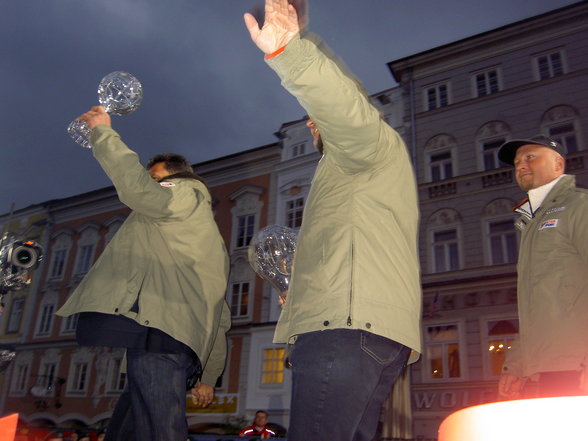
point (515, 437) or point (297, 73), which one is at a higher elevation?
point (297, 73)

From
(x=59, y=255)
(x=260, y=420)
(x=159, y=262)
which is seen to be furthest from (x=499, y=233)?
(x=59, y=255)

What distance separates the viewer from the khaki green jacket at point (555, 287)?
247 cm

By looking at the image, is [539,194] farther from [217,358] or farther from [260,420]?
[260,420]

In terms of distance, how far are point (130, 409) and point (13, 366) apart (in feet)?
93.6

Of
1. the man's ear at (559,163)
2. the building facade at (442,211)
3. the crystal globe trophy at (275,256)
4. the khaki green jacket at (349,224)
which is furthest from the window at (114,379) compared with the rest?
the khaki green jacket at (349,224)

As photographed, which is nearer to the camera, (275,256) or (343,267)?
(343,267)

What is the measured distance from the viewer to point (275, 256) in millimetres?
3965

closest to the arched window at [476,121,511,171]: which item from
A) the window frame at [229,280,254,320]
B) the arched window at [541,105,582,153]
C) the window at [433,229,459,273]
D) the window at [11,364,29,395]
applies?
the arched window at [541,105,582,153]

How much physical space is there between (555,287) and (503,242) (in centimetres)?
1384

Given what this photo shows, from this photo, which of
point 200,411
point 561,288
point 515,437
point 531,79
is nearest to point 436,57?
point 531,79

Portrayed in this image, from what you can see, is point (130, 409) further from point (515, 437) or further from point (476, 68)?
point (476, 68)

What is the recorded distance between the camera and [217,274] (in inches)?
115

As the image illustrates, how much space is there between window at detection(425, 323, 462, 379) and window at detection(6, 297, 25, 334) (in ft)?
72.6

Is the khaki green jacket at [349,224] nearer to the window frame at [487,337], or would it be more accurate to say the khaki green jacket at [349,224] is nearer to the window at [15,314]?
the window frame at [487,337]
